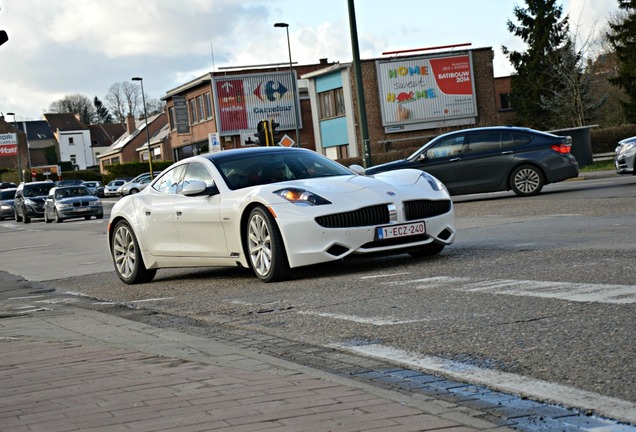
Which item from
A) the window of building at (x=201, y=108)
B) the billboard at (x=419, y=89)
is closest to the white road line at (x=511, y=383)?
the billboard at (x=419, y=89)

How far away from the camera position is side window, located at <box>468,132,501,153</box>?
75.4 feet

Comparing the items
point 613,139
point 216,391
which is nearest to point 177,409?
point 216,391

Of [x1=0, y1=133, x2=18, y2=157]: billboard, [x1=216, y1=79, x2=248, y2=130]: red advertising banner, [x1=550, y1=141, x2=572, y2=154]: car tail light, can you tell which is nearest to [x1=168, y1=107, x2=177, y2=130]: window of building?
[x1=216, y1=79, x2=248, y2=130]: red advertising banner

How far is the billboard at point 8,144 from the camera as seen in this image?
5418 inches

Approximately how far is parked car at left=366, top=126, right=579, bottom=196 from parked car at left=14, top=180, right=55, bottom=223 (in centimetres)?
2746

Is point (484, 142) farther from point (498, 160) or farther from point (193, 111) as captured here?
point (193, 111)

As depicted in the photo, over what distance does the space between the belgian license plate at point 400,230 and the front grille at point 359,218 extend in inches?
3.0

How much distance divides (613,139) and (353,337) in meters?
39.6

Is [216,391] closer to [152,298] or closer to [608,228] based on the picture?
[152,298]

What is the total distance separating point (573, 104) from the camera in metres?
64.9

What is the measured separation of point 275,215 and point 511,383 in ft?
17.9

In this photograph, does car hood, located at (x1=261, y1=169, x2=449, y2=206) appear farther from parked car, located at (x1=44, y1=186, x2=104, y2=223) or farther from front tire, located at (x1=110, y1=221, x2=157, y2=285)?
parked car, located at (x1=44, y1=186, x2=104, y2=223)

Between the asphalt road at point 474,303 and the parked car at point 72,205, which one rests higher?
the parked car at point 72,205

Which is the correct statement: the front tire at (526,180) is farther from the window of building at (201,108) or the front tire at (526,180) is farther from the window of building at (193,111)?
the window of building at (193,111)
